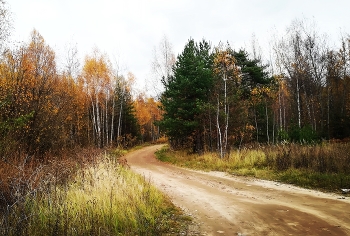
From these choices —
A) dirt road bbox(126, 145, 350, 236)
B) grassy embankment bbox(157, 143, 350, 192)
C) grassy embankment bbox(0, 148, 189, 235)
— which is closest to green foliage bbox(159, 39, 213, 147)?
grassy embankment bbox(157, 143, 350, 192)

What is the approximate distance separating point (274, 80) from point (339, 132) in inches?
324

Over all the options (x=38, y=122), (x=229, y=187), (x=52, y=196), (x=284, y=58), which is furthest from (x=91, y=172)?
(x=284, y=58)

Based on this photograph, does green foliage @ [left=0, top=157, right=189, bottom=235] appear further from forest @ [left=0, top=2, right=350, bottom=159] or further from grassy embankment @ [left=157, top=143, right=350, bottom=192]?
grassy embankment @ [left=157, top=143, right=350, bottom=192]

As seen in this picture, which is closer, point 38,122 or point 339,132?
point 38,122

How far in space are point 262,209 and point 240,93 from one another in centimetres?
1501

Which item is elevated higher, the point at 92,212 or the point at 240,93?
the point at 240,93

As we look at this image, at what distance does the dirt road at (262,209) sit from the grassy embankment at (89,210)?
80 centimetres

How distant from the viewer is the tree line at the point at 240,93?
19109 millimetres

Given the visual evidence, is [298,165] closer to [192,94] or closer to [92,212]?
[92,212]

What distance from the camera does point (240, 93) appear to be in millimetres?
20344

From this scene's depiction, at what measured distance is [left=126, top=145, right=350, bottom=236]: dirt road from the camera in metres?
4.92

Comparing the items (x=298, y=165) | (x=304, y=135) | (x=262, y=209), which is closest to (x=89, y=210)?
(x=262, y=209)

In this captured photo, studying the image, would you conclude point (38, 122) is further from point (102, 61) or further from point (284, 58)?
point (284, 58)

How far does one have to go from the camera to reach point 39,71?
1422cm
